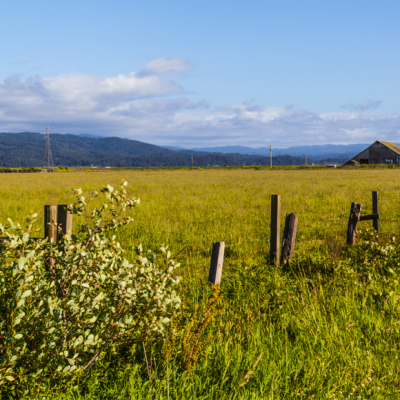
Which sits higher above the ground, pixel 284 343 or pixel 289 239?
pixel 289 239

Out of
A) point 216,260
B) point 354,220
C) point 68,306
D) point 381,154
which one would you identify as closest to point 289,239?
point 354,220

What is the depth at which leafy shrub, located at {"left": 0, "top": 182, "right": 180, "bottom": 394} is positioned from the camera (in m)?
2.49

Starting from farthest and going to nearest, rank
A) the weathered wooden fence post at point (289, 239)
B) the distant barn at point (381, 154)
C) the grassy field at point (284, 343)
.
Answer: the distant barn at point (381, 154), the weathered wooden fence post at point (289, 239), the grassy field at point (284, 343)

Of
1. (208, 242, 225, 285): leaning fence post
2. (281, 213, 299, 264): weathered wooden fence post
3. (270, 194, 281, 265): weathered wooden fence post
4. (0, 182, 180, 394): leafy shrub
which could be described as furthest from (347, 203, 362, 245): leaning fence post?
(0, 182, 180, 394): leafy shrub

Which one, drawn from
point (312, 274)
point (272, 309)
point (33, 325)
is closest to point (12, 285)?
point (33, 325)

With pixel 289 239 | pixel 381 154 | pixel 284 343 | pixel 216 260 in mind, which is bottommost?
pixel 284 343

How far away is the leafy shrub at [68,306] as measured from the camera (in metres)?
2.49

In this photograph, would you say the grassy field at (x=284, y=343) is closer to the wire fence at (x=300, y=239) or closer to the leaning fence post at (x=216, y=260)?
the wire fence at (x=300, y=239)

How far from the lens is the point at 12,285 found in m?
2.66

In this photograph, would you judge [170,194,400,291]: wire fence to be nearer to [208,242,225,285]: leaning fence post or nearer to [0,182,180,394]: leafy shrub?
[208,242,225,285]: leaning fence post

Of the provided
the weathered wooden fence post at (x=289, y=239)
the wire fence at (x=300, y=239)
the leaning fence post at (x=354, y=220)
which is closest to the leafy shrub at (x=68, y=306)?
the wire fence at (x=300, y=239)

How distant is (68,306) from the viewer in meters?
2.65

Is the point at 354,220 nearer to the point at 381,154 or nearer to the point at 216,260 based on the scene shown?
the point at 216,260

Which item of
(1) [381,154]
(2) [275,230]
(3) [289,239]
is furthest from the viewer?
(1) [381,154]
